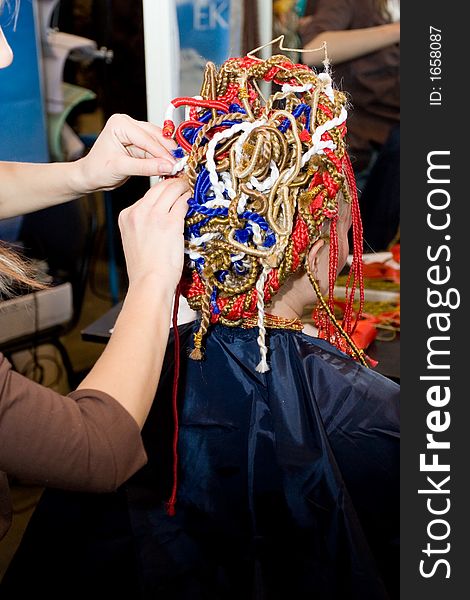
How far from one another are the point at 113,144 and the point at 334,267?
378mm

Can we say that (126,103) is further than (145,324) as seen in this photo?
Yes

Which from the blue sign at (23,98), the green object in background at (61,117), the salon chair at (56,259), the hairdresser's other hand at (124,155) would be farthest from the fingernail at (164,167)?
the green object in background at (61,117)

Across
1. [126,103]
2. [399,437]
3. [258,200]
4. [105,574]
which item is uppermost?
[126,103]

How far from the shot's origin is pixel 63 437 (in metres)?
0.67

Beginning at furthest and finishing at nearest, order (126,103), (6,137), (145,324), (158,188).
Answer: (126,103) < (6,137) < (158,188) < (145,324)

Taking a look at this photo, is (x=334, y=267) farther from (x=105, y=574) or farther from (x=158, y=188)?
(x=105, y=574)

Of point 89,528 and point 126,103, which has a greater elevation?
point 126,103

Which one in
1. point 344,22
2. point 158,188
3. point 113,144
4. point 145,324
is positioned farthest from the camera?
point 344,22

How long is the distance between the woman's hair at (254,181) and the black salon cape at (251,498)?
7 cm

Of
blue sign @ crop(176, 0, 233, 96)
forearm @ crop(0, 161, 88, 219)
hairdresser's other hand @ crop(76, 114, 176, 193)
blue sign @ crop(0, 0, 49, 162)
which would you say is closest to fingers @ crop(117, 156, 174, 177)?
hairdresser's other hand @ crop(76, 114, 176, 193)

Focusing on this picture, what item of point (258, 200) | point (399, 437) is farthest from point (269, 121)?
point (399, 437)

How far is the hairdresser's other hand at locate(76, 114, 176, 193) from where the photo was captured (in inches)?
36.7

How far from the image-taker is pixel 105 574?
1.00 m

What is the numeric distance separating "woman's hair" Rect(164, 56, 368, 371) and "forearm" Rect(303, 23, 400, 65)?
4.26ft
